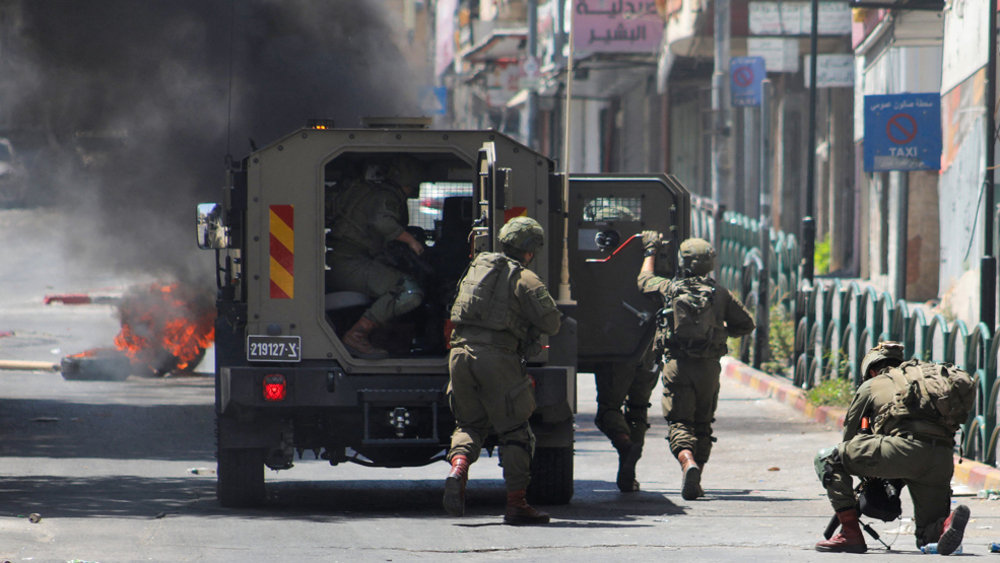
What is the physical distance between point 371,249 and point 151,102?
7.80 meters

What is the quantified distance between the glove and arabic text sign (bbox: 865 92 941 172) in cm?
831

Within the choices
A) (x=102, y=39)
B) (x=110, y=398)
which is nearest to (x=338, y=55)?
(x=102, y=39)

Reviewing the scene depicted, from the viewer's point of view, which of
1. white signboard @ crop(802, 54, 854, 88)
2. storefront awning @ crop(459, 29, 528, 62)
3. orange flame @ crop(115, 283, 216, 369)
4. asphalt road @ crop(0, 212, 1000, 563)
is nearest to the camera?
asphalt road @ crop(0, 212, 1000, 563)

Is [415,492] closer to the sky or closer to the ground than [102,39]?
closer to the ground

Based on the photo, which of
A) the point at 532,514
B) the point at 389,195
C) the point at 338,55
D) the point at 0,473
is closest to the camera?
the point at 532,514

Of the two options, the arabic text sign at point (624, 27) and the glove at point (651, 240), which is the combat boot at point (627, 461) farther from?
the arabic text sign at point (624, 27)

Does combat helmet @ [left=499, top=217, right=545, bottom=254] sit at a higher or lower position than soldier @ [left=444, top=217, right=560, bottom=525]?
higher

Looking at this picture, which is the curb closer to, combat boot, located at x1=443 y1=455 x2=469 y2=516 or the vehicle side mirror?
combat boot, located at x1=443 y1=455 x2=469 y2=516

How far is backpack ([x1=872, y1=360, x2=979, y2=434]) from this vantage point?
5.61m

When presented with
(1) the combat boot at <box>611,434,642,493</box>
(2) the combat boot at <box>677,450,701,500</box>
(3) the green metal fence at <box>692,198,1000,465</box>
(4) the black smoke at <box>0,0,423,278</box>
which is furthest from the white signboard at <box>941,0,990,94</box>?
(2) the combat boot at <box>677,450,701,500</box>

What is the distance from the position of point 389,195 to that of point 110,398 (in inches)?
233

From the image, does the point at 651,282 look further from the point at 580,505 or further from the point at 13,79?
the point at 13,79

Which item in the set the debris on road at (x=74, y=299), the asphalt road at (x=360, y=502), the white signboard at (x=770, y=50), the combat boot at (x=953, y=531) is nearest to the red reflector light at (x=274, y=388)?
the asphalt road at (x=360, y=502)

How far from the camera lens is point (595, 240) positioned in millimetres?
8430
